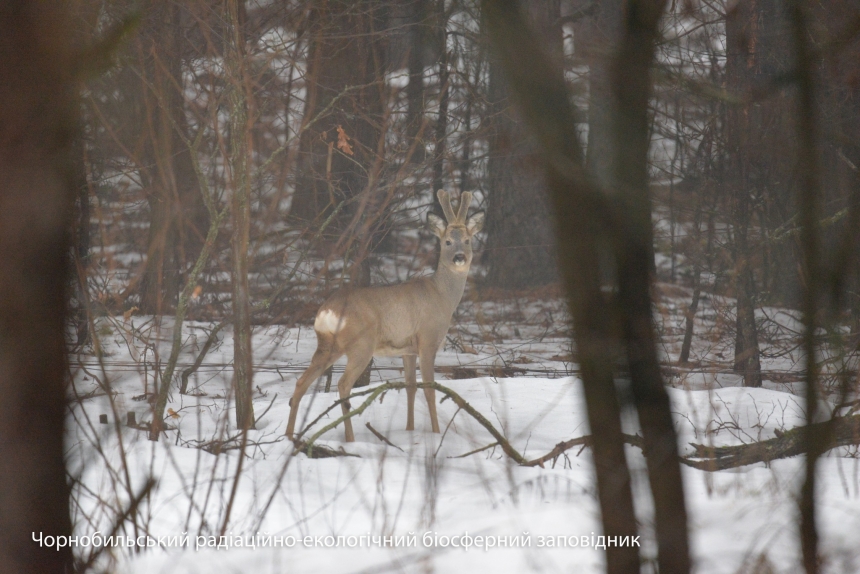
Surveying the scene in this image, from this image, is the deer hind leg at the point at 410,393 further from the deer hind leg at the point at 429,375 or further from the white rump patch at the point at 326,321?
the white rump patch at the point at 326,321

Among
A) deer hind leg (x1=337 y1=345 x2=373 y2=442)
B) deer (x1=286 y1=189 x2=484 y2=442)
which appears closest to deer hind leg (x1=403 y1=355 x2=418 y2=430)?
deer (x1=286 y1=189 x2=484 y2=442)

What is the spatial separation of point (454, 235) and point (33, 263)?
5683 mm

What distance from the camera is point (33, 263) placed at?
68.3 inches

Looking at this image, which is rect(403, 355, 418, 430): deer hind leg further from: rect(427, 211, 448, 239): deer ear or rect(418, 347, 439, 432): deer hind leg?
rect(427, 211, 448, 239): deer ear

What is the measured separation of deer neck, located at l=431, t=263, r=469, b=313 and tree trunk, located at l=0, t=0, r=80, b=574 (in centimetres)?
536

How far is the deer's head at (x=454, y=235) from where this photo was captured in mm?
7133

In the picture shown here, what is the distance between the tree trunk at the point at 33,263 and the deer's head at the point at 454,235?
5387 mm

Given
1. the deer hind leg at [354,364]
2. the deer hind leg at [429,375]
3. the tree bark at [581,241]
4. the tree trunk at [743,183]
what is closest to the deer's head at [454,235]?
the deer hind leg at [429,375]

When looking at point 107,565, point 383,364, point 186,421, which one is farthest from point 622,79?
point 383,364

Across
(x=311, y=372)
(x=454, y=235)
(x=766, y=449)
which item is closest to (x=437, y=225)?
(x=454, y=235)

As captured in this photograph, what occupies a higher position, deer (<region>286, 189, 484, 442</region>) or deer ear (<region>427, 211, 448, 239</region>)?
deer ear (<region>427, 211, 448, 239</region>)

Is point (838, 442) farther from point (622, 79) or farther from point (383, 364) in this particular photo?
point (383, 364)

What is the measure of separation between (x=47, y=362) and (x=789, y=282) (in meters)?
10.2

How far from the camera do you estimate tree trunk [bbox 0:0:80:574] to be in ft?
5.65
